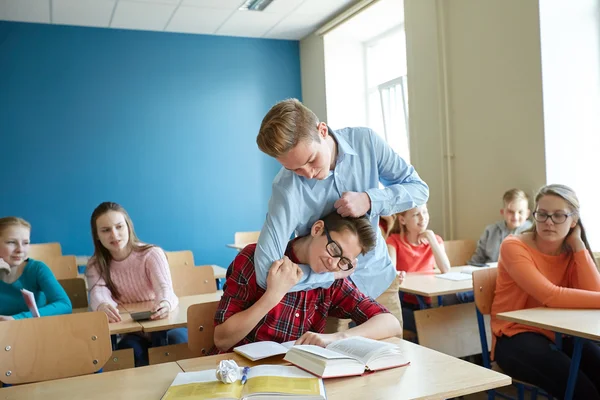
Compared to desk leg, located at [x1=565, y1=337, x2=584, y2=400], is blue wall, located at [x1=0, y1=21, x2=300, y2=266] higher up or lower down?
higher up

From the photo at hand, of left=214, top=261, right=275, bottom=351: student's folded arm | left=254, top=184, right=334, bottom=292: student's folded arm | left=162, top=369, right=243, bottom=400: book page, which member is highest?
left=254, top=184, right=334, bottom=292: student's folded arm

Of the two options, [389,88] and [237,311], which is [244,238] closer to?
[389,88]

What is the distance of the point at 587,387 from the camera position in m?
2.23

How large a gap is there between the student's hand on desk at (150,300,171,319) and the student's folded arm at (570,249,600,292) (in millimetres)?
1881

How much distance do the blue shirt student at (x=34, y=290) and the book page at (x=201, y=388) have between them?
5.50ft

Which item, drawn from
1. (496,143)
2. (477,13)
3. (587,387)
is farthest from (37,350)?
(477,13)

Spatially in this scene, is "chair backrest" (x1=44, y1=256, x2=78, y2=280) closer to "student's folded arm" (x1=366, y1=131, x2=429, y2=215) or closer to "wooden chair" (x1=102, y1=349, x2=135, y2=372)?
"wooden chair" (x1=102, y1=349, x2=135, y2=372)

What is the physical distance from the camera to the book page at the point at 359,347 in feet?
5.00

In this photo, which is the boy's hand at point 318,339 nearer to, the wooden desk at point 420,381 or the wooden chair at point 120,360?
the wooden desk at point 420,381

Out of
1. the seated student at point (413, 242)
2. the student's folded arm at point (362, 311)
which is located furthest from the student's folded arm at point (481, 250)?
the student's folded arm at point (362, 311)

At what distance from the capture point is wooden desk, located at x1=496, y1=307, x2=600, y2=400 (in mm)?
2014

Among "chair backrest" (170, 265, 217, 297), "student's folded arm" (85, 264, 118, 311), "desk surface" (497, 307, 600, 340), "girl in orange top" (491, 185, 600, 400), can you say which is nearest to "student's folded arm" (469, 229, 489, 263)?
"girl in orange top" (491, 185, 600, 400)

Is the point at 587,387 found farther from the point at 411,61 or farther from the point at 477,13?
the point at 411,61

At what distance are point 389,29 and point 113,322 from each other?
4.80 meters
